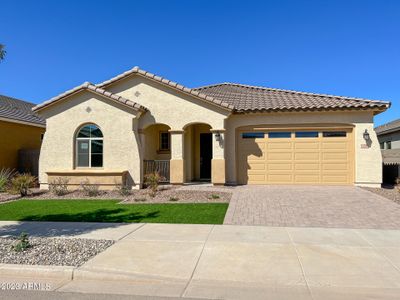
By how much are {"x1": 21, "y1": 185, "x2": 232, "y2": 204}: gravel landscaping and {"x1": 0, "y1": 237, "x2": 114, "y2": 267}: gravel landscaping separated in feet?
16.7

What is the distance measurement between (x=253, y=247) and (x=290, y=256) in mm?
769

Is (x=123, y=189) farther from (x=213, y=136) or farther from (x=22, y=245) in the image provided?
(x=22, y=245)

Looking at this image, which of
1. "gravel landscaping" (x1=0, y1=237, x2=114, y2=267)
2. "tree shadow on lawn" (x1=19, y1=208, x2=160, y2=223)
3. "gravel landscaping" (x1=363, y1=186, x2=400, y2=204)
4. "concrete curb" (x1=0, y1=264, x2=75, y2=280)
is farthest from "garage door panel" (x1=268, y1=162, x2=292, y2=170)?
"concrete curb" (x1=0, y1=264, x2=75, y2=280)

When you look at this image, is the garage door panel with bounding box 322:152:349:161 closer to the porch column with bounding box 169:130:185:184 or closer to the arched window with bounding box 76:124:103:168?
the porch column with bounding box 169:130:185:184

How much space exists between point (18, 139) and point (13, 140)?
0.46 metres

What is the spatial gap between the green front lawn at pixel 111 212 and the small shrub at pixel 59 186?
1.76 metres

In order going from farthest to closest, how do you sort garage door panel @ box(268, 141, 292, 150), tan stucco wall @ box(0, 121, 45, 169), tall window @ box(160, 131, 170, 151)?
tan stucco wall @ box(0, 121, 45, 169) < tall window @ box(160, 131, 170, 151) < garage door panel @ box(268, 141, 292, 150)

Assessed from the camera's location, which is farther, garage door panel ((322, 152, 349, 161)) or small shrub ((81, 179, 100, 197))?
garage door panel ((322, 152, 349, 161))

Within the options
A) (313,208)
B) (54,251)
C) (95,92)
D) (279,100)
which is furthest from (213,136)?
(54,251)

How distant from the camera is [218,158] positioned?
49.2 feet

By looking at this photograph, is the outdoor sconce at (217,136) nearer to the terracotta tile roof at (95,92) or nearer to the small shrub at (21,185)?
the terracotta tile roof at (95,92)

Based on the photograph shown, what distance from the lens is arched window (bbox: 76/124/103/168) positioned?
586 inches

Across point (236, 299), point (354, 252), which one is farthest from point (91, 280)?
point (354, 252)

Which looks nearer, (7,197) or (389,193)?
(389,193)
